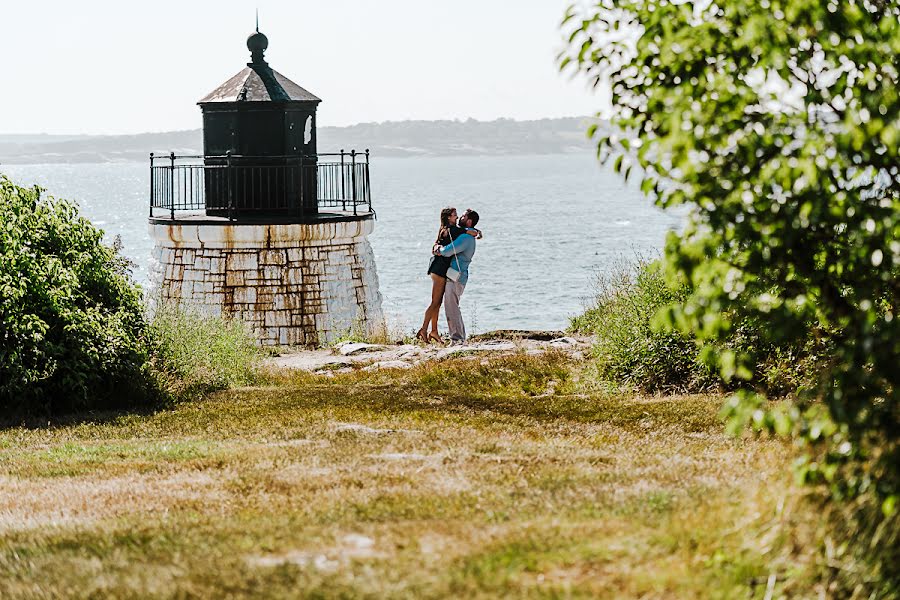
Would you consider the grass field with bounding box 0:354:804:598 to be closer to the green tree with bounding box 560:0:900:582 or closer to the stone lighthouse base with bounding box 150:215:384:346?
the green tree with bounding box 560:0:900:582

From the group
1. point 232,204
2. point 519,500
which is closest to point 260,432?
point 519,500

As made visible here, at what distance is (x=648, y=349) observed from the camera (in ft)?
42.1

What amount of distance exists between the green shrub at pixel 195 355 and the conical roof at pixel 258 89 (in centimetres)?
581

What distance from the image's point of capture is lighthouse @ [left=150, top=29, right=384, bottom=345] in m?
21.0

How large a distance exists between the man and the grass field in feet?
19.8

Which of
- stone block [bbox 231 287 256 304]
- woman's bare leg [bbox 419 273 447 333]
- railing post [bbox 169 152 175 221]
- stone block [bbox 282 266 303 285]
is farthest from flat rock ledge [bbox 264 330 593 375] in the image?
railing post [bbox 169 152 175 221]

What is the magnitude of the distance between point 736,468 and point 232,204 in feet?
49.4

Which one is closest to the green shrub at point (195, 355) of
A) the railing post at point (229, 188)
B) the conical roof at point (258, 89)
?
the railing post at point (229, 188)

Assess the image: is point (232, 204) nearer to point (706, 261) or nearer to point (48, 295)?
point (48, 295)

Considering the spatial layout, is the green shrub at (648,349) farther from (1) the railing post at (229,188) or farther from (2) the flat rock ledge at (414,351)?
(1) the railing post at (229,188)

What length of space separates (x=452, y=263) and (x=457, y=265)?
0.28 feet

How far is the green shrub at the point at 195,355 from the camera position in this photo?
43.3 ft

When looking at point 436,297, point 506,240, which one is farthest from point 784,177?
point 506,240

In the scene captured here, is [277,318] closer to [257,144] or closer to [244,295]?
[244,295]
